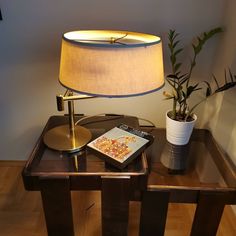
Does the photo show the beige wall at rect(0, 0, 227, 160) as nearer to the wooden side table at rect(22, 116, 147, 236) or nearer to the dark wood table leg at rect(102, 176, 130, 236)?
the wooden side table at rect(22, 116, 147, 236)

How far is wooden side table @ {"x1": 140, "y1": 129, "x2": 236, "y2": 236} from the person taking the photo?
2.86ft

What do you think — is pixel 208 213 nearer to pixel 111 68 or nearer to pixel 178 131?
pixel 178 131

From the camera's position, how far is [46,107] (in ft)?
4.61

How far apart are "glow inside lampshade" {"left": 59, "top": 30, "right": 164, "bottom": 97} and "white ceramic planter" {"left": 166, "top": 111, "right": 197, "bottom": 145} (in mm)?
341

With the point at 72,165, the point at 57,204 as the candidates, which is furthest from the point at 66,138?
the point at 57,204

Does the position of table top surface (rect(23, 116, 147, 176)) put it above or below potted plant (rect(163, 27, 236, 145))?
below

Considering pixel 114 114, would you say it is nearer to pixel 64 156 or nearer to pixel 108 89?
pixel 64 156

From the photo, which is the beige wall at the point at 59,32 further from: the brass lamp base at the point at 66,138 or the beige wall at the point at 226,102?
the brass lamp base at the point at 66,138

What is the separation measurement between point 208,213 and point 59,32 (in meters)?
1.08

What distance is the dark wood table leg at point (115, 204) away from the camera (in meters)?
0.86

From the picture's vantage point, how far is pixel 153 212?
937 millimetres

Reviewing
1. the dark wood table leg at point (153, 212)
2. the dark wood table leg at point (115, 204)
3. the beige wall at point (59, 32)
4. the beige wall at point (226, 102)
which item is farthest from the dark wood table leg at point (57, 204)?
the beige wall at point (226, 102)

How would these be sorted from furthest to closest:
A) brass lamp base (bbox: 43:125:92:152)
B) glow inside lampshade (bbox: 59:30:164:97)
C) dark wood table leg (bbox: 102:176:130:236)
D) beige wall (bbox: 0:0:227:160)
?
beige wall (bbox: 0:0:227:160), brass lamp base (bbox: 43:125:92:152), dark wood table leg (bbox: 102:176:130:236), glow inside lampshade (bbox: 59:30:164:97)

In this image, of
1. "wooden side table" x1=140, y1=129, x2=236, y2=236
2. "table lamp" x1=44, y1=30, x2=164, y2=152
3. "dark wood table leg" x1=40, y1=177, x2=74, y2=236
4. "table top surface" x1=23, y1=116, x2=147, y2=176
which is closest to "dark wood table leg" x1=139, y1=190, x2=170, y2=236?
"wooden side table" x1=140, y1=129, x2=236, y2=236
